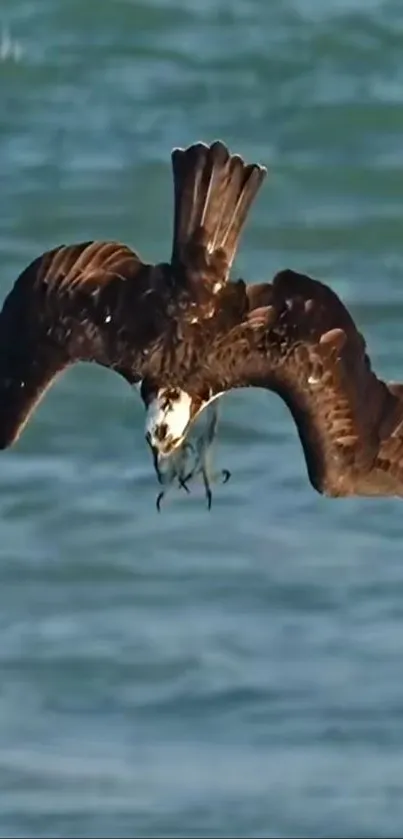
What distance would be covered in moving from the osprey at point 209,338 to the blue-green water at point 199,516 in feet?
4.84

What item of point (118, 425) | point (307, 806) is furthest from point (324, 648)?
point (118, 425)

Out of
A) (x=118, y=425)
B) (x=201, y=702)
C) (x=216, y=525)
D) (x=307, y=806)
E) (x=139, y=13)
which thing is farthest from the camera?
(x=139, y=13)

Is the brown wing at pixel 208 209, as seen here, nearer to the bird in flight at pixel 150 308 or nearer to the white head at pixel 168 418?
the bird in flight at pixel 150 308

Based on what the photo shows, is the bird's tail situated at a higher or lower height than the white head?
higher

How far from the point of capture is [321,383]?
9.86 m

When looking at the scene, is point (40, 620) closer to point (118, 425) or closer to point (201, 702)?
point (201, 702)

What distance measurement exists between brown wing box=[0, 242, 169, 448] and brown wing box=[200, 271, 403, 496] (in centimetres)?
24

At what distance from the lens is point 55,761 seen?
1119 cm

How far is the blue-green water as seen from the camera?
11.2 meters

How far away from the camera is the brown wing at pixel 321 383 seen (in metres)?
9.79

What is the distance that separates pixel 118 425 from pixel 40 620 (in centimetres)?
198

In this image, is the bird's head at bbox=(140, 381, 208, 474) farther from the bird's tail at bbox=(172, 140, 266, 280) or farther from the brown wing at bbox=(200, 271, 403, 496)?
the bird's tail at bbox=(172, 140, 266, 280)

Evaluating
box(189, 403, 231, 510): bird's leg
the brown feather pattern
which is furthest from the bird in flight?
box(189, 403, 231, 510): bird's leg

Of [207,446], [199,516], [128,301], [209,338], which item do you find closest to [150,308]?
[128,301]
